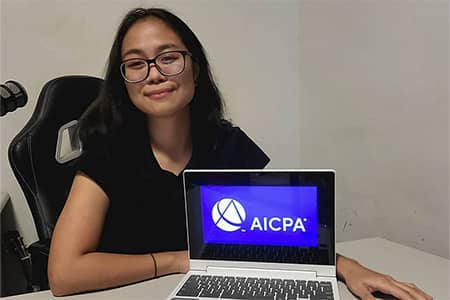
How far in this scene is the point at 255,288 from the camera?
2.70 feet

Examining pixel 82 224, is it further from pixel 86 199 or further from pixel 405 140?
pixel 405 140

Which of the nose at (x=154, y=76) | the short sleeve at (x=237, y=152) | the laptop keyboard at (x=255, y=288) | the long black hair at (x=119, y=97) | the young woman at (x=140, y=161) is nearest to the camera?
the laptop keyboard at (x=255, y=288)

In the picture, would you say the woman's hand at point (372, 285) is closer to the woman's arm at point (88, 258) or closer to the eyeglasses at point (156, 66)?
the woman's arm at point (88, 258)

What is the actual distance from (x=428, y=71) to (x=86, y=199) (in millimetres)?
947

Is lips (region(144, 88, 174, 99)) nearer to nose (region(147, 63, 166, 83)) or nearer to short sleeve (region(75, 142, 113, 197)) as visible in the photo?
nose (region(147, 63, 166, 83))

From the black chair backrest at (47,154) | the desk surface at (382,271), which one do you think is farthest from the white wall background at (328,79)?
the black chair backrest at (47,154)

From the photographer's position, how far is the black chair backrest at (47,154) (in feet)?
4.08

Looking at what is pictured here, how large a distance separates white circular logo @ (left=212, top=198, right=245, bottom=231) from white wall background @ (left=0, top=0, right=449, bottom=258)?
63 cm

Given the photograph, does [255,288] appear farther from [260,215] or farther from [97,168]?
[97,168]

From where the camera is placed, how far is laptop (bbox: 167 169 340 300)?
0.84 metres

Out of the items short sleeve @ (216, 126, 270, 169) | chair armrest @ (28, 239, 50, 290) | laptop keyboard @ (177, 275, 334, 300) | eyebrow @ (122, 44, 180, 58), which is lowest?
chair armrest @ (28, 239, 50, 290)

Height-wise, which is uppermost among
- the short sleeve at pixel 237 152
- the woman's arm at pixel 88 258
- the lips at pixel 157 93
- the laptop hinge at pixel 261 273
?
the lips at pixel 157 93

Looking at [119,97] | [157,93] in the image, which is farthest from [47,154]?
[157,93]

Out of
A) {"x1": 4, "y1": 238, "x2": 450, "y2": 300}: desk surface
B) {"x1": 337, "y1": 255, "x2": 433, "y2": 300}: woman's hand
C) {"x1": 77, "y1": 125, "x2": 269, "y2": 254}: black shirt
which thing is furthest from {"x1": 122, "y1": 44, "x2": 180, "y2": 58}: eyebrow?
{"x1": 337, "y1": 255, "x2": 433, "y2": 300}: woman's hand
